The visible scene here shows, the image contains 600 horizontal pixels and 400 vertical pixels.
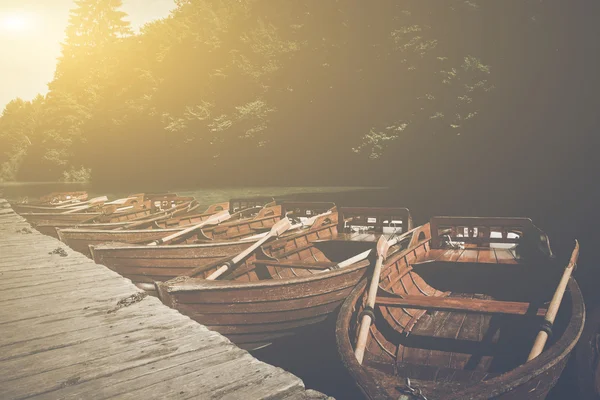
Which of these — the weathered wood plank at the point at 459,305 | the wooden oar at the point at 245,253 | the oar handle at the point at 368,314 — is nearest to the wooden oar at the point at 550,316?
the weathered wood plank at the point at 459,305

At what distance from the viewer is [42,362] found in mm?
3363

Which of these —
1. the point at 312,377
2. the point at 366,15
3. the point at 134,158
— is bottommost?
the point at 312,377

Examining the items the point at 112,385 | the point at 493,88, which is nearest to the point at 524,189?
the point at 493,88

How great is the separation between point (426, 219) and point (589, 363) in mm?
16195

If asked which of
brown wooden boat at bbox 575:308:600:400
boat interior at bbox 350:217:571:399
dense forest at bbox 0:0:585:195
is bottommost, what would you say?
brown wooden boat at bbox 575:308:600:400

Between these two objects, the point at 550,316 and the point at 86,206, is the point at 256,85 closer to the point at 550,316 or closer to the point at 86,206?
the point at 86,206

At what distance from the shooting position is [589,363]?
516 cm

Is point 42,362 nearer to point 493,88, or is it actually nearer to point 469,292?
point 469,292

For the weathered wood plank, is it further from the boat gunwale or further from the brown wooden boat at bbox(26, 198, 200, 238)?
the brown wooden boat at bbox(26, 198, 200, 238)

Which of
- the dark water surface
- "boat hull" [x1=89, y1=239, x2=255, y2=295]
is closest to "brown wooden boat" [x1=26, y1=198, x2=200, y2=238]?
"boat hull" [x1=89, y1=239, x2=255, y2=295]

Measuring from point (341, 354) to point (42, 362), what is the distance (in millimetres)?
2541

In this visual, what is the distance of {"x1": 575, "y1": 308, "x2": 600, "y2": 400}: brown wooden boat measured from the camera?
4.88 metres

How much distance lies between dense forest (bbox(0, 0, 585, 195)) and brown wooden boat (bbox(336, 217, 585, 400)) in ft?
52.6

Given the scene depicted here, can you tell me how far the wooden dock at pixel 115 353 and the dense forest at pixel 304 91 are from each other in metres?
21.6
